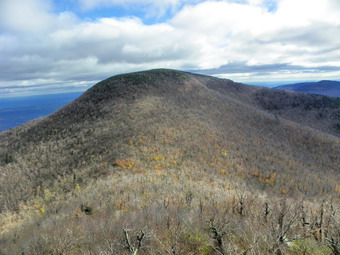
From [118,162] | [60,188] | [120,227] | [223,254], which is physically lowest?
[60,188]

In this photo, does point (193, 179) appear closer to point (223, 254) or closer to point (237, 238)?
point (237, 238)

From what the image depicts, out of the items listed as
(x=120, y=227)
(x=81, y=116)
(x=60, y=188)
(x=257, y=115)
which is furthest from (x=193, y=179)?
(x=257, y=115)

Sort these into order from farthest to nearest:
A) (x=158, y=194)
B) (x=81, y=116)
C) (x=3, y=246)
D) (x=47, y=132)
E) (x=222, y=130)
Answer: (x=81, y=116), (x=47, y=132), (x=222, y=130), (x=158, y=194), (x=3, y=246)

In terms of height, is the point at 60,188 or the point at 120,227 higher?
the point at 120,227

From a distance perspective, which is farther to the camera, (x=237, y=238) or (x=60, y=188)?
(x=60, y=188)

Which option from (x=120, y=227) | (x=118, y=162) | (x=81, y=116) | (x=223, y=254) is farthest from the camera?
(x=81, y=116)

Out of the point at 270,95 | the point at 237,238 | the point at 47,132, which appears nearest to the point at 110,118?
the point at 47,132

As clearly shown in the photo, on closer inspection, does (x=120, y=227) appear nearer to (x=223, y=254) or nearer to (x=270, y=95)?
(x=223, y=254)
